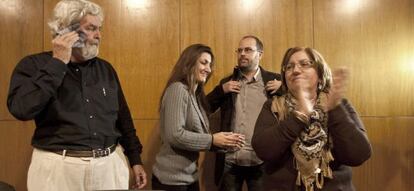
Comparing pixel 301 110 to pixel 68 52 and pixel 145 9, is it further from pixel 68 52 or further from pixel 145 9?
pixel 145 9

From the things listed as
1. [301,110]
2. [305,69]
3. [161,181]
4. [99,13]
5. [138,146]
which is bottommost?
[161,181]

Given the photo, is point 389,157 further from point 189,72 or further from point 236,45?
point 189,72

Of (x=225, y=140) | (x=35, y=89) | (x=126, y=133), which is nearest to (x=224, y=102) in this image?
(x=225, y=140)

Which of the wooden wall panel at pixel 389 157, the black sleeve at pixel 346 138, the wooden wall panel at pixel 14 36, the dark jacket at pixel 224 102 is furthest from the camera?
the wooden wall panel at pixel 389 157

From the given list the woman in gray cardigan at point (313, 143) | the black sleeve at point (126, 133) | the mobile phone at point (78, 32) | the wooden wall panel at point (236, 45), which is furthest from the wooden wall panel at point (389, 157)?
the mobile phone at point (78, 32)

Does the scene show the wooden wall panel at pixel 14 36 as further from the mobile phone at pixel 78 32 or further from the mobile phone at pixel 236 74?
the mobile phone at pixel 78 32

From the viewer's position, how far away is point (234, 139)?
2309 mm

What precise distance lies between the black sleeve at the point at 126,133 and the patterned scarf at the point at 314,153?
2.82ft

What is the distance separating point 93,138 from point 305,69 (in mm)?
937

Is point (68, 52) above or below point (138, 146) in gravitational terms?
above

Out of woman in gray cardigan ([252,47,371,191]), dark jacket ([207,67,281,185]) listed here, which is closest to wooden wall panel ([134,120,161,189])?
dark jacket ([207,67,281,185])

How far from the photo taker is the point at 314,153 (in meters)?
1.56

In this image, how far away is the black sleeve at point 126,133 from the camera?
2.04 m

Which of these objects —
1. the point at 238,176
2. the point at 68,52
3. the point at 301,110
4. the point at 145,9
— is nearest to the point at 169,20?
the point at 145,9
